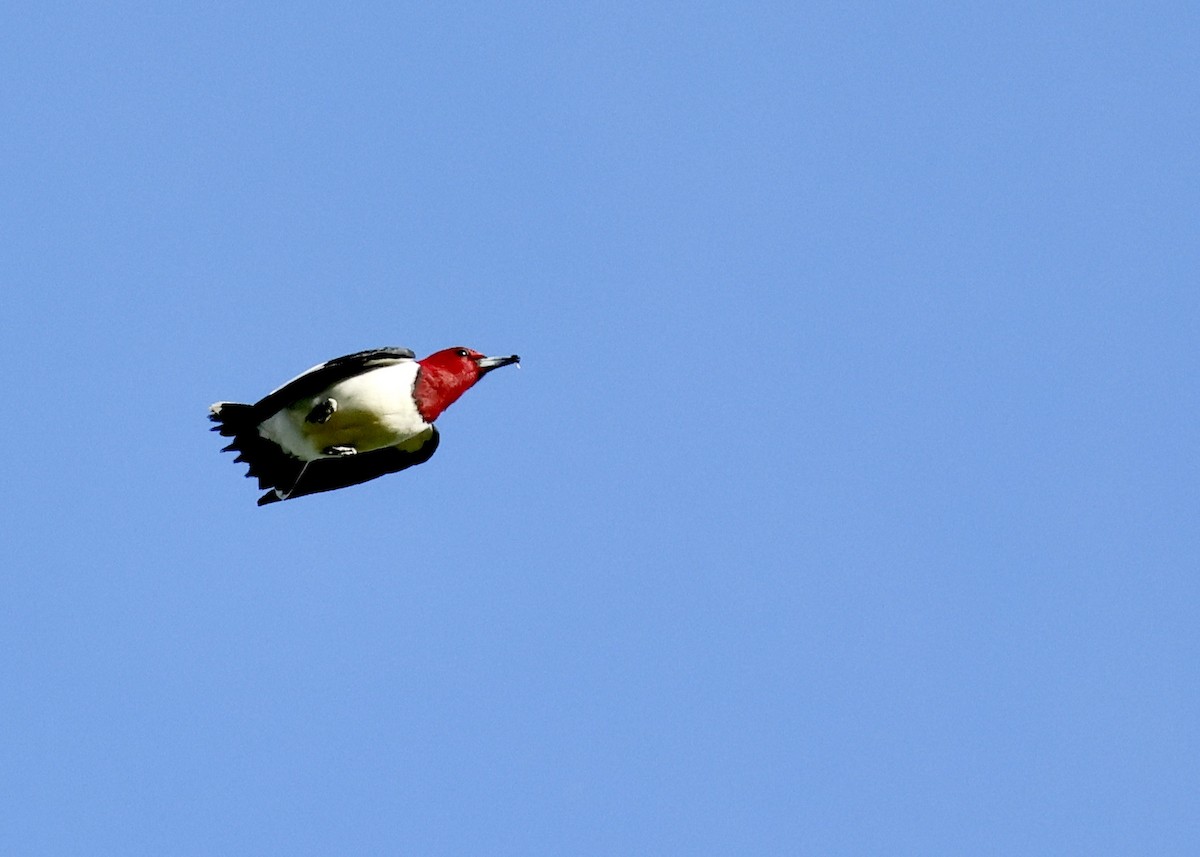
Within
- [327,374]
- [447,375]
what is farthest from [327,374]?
[447,375]

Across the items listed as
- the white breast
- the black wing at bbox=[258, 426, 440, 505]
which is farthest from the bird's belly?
the black wing at bbox=[258, 426, 440, 505]

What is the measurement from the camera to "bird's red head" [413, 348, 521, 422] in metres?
27.1

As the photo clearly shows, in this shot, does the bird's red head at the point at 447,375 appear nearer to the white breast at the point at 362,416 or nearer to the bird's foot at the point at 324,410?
the white breast at the point at 362,416

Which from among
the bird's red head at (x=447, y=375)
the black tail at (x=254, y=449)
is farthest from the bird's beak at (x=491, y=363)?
the black tail at (x=254, y=449)

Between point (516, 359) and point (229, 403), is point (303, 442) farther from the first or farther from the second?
point (516, 359)

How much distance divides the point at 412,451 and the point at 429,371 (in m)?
1.76

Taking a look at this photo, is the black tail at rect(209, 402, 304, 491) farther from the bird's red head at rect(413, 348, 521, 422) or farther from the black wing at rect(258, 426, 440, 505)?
the bird's red head at rect(413, 348, 521, 422)

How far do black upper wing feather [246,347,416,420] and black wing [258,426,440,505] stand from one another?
145cm

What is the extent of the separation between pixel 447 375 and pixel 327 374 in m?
2.11

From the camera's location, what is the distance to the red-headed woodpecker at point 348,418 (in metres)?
26.4

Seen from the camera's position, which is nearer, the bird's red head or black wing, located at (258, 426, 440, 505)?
the bird's red head

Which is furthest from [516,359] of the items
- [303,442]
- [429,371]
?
[303,442]

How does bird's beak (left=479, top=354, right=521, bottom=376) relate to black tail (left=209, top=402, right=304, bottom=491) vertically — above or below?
Result: above

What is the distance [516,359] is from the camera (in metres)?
28.5
